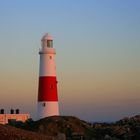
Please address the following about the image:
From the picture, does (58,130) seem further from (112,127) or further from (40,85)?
(40,85)

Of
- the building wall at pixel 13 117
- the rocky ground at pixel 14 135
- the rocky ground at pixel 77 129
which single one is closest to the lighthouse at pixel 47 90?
the building wall at pixel 13 117

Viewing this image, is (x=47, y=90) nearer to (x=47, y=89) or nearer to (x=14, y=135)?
(x=47, y=89)

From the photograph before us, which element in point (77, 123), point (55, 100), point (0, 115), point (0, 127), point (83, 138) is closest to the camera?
point (0, 127)

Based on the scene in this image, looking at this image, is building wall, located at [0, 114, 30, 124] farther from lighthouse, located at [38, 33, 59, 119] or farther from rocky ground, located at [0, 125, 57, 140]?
rocky ground, located at [0, 125, 57, 140]

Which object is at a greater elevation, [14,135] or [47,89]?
[47,89]

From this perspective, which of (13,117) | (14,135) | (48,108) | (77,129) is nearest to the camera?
(14,135)

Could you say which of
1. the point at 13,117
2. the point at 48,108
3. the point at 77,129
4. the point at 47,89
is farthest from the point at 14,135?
the point at 13,117

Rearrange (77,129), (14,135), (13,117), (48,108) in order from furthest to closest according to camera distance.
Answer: (13,117)
(48,108)
(77,129)
(14,135)

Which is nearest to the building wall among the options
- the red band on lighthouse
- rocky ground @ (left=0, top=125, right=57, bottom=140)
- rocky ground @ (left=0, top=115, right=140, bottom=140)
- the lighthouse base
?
the lighthouse base

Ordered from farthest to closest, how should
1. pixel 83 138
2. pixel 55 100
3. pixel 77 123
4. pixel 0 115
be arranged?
pixel 0 115 → pixel 55 100 → pixel 77 123 → pixel 83 138

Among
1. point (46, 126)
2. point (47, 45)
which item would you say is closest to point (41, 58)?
point (47, 45)

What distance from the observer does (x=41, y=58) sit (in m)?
35.3

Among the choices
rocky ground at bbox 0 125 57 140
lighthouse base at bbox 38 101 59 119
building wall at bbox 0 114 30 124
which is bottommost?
rocky ground at bbox 0 125 57 140

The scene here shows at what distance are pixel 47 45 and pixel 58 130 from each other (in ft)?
28.7
